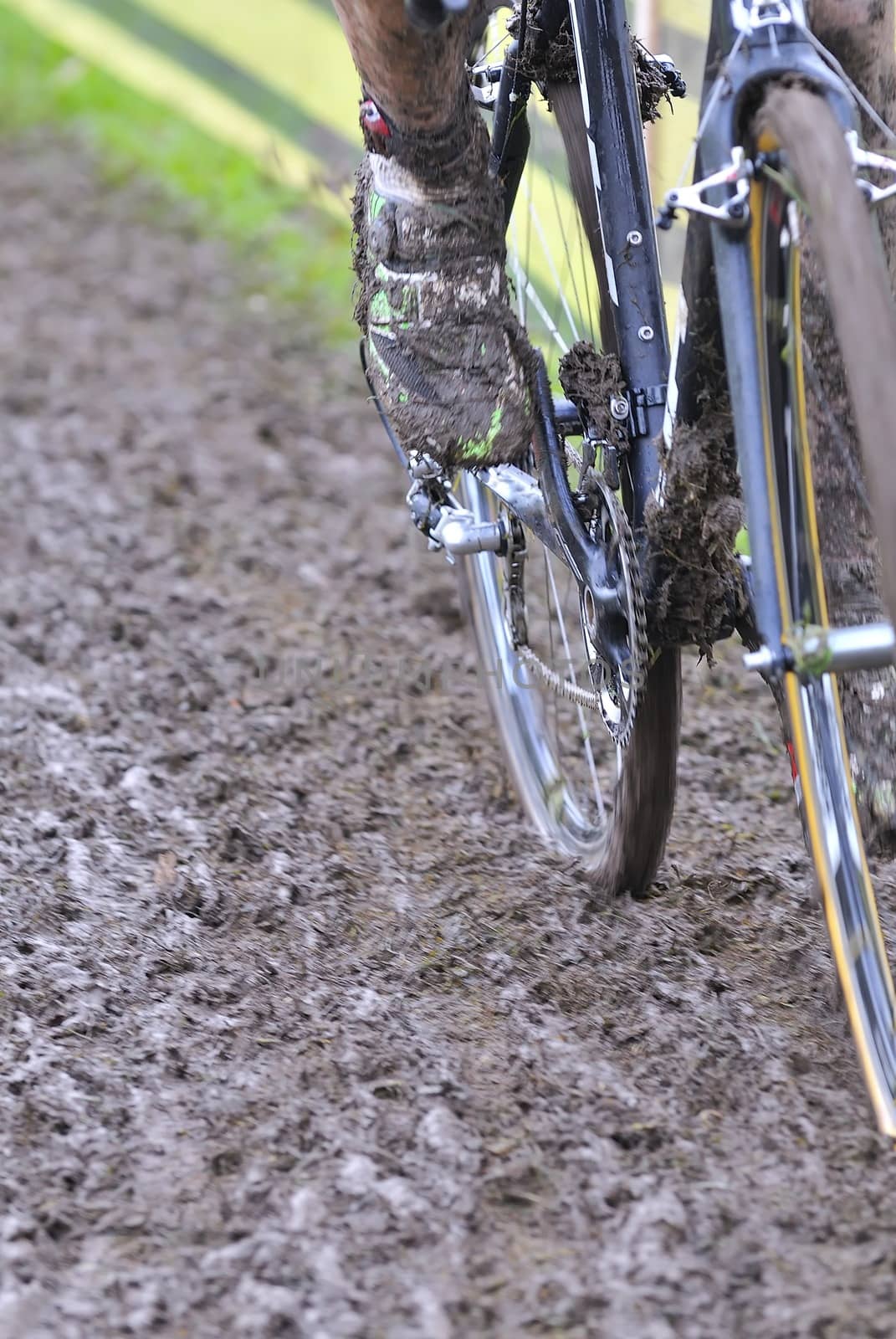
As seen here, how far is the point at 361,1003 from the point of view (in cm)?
206

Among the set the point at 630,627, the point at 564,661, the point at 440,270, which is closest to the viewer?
the point at 630,627

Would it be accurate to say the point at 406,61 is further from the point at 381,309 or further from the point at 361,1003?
the point at 361,1003

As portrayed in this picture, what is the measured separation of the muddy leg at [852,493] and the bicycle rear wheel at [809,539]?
178 millimetres

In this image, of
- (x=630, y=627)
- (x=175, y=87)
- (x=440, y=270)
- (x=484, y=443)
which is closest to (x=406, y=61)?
(x=440, y=270)

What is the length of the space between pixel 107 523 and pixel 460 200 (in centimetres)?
206

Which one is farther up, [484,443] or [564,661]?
[484,443]

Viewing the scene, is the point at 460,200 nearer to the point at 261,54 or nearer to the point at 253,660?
the point at 253,660

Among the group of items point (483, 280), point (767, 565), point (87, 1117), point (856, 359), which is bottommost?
point (87, 1117)

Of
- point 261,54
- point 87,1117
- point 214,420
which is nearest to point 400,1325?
point 87,1117

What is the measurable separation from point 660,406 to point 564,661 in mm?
1202

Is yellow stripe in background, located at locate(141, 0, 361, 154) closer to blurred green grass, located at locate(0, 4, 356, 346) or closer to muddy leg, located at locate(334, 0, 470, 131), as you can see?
blurred green grass, located at locate(0, 4, 356, 346)

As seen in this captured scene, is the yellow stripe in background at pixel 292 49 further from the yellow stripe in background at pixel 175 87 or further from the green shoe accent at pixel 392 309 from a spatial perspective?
the green shoe accent at pixel 392 309

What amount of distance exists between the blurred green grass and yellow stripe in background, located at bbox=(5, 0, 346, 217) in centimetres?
5

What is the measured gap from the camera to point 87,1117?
6.07 feet
